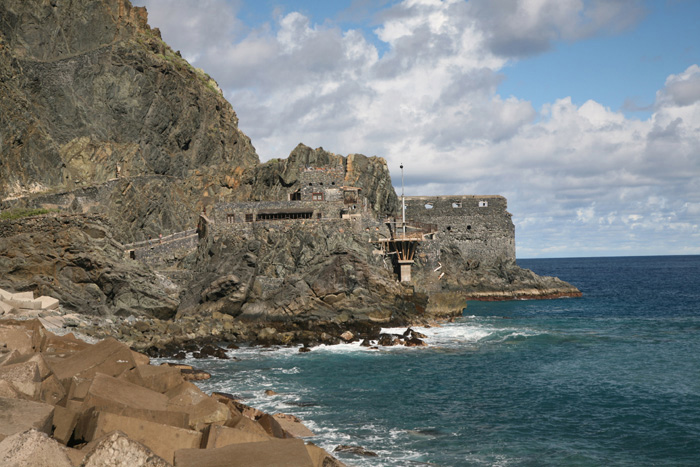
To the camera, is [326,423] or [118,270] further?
[118,270]

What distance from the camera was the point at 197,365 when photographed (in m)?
33.8

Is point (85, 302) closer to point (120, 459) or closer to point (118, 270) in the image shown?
point (118, 270)

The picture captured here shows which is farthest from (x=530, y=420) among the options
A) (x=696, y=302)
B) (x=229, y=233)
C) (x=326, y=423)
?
(x=696, y=302)

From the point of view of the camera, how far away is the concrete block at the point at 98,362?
15.9 metres

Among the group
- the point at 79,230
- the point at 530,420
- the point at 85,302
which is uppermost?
the point at 79,230

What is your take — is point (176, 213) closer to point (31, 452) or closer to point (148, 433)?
point (148, 433)

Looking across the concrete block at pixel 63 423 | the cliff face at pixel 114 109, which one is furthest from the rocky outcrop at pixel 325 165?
the concrete block at pixel 63 423

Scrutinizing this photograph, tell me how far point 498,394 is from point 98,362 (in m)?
19.3

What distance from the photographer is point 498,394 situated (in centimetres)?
2883

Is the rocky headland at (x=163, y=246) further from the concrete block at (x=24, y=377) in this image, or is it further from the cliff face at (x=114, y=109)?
the cliff face at (x=114, y=109)

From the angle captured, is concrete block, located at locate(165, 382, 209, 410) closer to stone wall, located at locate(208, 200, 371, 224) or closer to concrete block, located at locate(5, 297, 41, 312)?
concrete block, located at locate(5, 297, 41, 312)

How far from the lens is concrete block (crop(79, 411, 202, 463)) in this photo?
437 inches

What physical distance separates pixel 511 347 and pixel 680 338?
47.5 feet

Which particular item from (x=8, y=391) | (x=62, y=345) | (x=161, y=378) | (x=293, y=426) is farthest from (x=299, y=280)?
(x=8, y=391)
